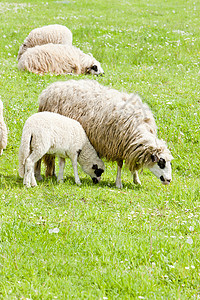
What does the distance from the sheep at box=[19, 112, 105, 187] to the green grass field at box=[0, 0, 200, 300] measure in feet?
0.80

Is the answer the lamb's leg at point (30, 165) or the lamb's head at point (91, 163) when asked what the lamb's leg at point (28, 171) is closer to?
the lamb's leg at point (30, 165)

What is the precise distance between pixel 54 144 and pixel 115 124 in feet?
3.42

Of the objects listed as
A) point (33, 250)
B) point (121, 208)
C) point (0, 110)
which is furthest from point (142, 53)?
point (33, 250)

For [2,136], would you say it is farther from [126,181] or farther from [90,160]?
[126,181]

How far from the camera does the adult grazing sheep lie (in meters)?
6.07

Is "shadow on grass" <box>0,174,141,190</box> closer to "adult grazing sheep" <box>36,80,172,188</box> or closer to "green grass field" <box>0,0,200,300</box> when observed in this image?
"green grass field" <box>0,0,200,300</box>

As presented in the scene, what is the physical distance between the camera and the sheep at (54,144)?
558 cm

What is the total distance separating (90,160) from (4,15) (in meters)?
13.7

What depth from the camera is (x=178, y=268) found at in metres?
3.48

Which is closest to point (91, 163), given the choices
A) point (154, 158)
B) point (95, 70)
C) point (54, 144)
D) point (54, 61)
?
point (54, 144)

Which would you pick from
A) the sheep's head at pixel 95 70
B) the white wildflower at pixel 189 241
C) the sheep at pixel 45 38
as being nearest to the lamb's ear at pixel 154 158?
the white wildflower at pixel 189 241

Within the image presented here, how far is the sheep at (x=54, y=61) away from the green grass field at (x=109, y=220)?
345 mm

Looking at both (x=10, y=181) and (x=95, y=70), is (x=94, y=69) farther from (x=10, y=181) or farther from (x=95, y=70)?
(x=10, y=181)

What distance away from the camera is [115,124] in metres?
6.27
